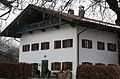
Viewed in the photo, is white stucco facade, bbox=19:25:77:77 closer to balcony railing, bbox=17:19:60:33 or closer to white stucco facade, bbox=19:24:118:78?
white stucco facade, bbox=19:24:118:78

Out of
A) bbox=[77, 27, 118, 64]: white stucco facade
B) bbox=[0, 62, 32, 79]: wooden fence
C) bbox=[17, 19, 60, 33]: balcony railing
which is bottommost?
bbox=[0, 62, 32, 79]: wooden fence

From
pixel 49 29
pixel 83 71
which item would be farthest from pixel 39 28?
pixel 83 71

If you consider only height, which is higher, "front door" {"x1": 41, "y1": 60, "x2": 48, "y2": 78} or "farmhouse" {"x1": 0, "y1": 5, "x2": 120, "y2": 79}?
"farmhouse" {"x1": 0, "y1": 5, "x2": 120, "y2": 79}

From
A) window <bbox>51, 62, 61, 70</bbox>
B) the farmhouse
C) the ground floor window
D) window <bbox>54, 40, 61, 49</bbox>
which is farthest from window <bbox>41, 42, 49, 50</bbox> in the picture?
the ground floor window

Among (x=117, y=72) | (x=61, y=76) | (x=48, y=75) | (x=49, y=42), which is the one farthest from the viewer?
(x=49, y=42)

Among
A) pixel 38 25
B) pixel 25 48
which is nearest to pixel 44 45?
pixel 38 25

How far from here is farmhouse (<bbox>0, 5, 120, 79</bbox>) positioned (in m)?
27.3

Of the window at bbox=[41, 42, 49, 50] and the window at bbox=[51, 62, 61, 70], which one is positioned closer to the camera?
the window at bbox=[51, 62, 61, 70]

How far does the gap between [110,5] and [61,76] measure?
1407 cm

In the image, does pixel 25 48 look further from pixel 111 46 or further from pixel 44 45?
pixel 111 46

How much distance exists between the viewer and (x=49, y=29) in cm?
3130

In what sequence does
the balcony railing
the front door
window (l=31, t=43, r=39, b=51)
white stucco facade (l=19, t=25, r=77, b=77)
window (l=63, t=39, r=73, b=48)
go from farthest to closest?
window (l=31, t=43, r=39, b=51) < the front door < the balcony railing < window (l=63, t=39, r=73, b=48) < white stucco facade (l=19, t=25, r=77, b=77)

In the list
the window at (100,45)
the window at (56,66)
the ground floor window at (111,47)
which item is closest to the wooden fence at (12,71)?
the window at (56,66)

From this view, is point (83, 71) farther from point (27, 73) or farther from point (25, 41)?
point (25, 41)
